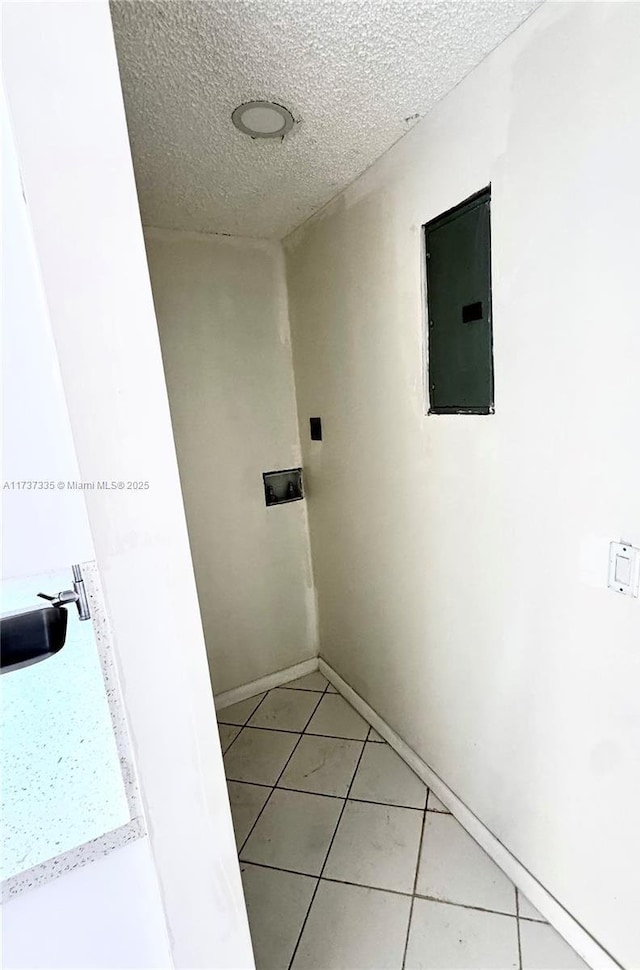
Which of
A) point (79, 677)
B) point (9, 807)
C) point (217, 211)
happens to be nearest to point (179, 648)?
point (79, 677)

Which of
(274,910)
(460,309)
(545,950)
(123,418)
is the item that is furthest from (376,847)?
(460,309)

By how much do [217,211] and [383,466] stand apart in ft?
3.97

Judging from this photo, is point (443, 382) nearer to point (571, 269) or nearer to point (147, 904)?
point (571, 269)

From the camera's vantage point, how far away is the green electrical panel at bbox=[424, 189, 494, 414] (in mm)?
1185


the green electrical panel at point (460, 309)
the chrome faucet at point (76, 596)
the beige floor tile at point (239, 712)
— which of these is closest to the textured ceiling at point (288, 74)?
the green electrical panel at point (460, 309)

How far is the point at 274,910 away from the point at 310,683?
110 centimetres

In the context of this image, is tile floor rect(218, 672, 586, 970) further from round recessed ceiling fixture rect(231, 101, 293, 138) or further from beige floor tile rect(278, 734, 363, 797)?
round recessed ceiling fixture rect(231, 101, 293, 138)

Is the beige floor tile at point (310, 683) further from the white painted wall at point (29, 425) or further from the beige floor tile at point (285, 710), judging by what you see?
the white painted wall at point (29, 425)

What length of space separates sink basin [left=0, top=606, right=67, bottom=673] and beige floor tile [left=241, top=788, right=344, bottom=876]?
1.28 meters

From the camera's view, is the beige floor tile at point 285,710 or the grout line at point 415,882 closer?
the grout line at point 415,882

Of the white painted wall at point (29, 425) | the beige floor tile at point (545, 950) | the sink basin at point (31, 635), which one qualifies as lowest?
the beige floor tile at point (545, 950)

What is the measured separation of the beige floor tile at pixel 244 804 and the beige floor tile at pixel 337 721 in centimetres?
36

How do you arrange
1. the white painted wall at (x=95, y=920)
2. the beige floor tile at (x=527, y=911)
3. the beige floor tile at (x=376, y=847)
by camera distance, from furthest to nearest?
the beige floor tile at (x=376, y=847) < the beige floor tile at (x=527, y=911) < the white painted wall at (x=95, y=920)

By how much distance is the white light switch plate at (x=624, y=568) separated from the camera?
0.93 meters
